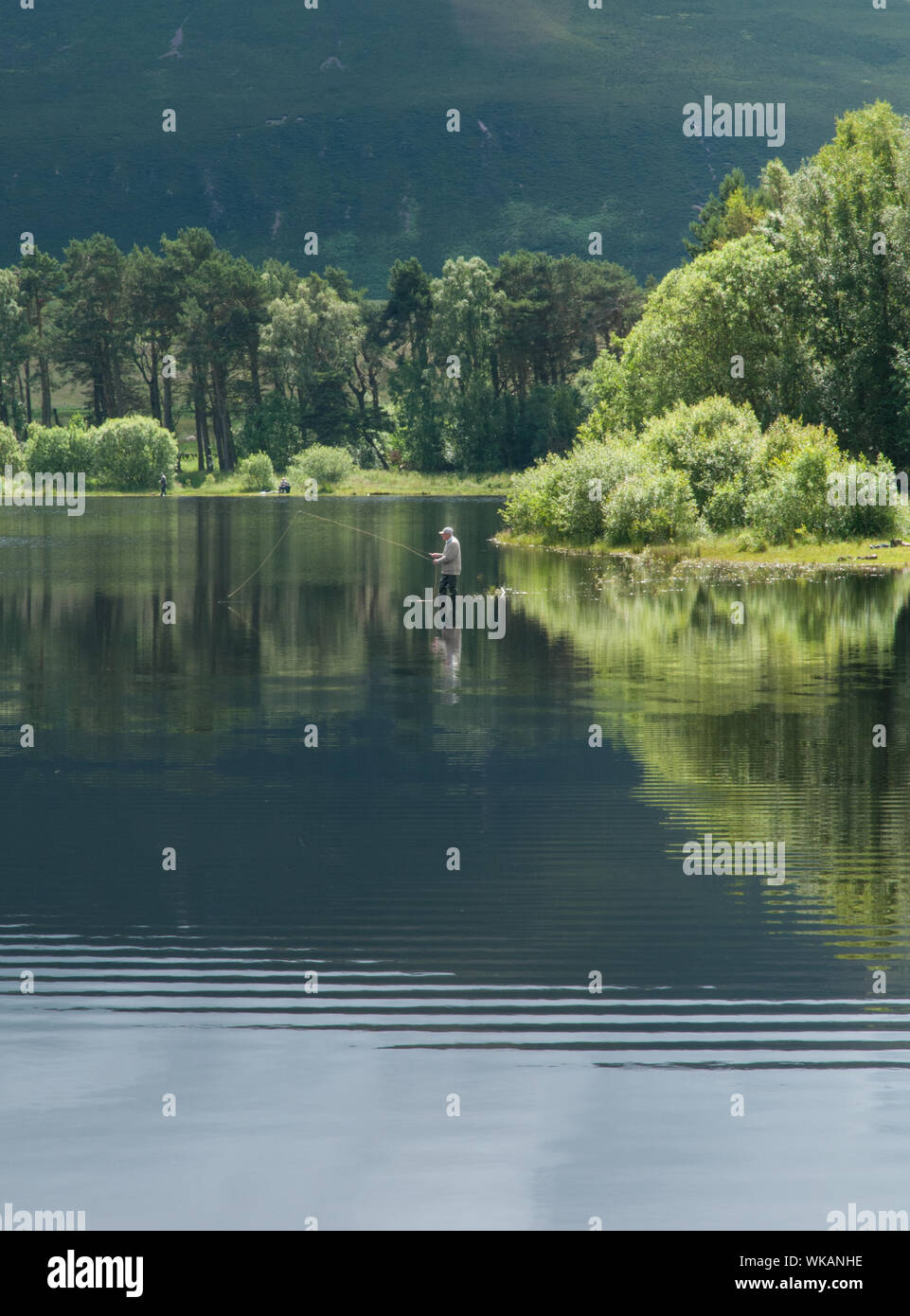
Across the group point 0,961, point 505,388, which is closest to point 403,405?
point 505,388

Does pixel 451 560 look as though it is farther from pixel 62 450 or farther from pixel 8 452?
pixel 8 452

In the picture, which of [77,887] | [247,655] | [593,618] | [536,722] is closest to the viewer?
[77,887]

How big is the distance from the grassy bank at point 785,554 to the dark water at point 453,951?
25030 mm

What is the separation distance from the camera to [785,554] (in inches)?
1935

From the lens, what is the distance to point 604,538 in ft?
185

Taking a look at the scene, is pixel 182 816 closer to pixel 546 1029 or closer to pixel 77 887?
pixel 77 887

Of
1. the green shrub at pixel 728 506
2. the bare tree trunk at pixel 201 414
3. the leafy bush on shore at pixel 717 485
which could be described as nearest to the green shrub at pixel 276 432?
the bare tree trunk at pixel 201 414

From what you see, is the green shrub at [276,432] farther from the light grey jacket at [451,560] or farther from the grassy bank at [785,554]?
the light grey jacket at [451,560]

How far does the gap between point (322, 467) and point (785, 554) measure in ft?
284

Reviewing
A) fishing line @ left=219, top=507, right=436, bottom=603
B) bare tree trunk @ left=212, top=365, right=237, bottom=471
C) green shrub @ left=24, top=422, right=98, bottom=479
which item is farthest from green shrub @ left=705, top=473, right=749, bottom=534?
bare tree trunk @ left=212, top=365, right=237, bottom=471

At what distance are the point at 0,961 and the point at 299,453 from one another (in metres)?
130

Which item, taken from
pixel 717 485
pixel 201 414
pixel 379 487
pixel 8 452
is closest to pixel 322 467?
pixel 379 487

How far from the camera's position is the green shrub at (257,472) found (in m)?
132

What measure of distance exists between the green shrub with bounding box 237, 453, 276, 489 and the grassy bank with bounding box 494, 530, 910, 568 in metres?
82.1
